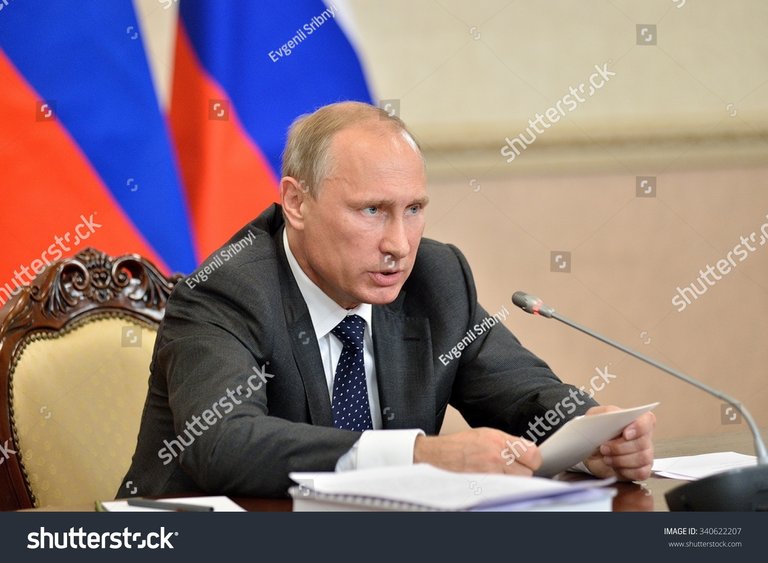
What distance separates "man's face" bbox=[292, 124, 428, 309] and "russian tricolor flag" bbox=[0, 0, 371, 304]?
4.84 ft

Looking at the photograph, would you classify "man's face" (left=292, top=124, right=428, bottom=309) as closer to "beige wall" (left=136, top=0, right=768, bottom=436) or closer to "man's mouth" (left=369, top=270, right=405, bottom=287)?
"man's mouth" (left=369, top=270, right=405, bottom=287)

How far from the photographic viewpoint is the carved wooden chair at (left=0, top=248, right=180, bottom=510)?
2223 mm

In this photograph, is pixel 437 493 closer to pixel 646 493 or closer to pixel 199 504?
pixel 199 504

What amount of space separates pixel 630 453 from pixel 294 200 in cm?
89

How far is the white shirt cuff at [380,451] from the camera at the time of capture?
5.38 ft

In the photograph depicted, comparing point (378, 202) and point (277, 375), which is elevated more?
point (378, 202)

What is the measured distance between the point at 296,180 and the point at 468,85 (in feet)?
6.95

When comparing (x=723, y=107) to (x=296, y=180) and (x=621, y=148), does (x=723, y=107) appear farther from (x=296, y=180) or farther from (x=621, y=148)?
(x=296, y=180)

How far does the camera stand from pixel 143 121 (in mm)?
3488

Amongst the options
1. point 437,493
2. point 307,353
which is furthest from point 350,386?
point 437,493

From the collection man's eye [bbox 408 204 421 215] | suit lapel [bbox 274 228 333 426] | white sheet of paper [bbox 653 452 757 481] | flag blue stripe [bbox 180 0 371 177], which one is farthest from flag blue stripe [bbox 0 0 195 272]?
white sheet of paper [bbox 653 452 757 481]

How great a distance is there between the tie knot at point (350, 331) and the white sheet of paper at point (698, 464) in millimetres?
648

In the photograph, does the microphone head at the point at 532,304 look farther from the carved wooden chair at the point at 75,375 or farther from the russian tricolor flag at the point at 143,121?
the russian tricolor flag at the point at 143,121
